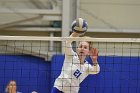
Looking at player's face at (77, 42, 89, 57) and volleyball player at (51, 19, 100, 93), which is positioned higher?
player's face at (77, 42, 89, 57)

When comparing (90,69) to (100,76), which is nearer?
(90,69)

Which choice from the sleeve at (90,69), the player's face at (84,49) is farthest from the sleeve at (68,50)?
the sleeve at (90,69)

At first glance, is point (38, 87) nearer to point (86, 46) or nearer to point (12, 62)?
point (12, 62)

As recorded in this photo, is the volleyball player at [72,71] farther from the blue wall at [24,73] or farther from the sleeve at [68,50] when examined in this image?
the blue wall at [24,73]

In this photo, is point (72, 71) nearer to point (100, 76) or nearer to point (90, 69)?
point (90, 69)

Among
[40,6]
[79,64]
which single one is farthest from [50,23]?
[79,64]

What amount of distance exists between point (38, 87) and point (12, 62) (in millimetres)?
503

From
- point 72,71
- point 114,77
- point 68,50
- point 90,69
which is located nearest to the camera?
point 68,50

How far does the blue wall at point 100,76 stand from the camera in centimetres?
489

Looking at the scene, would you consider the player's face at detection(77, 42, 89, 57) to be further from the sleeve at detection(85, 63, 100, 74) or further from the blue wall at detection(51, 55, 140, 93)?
the blue wall at detection(51, 55, 140, 93)

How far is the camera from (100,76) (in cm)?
496

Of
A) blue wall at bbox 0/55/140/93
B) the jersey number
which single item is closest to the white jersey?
the jersey number

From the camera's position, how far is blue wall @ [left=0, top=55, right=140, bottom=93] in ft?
16.0

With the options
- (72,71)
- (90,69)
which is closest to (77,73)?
(72,71)
